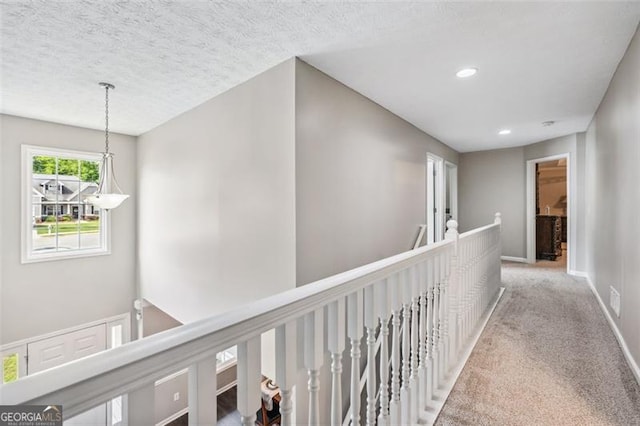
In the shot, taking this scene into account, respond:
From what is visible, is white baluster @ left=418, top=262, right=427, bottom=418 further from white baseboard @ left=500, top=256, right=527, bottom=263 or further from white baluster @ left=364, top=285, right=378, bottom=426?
white baseboard @ left=500, top=256, right=527, bottom=263

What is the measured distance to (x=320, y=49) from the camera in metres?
2.29

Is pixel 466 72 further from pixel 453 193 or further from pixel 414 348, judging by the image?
pixel 453 193

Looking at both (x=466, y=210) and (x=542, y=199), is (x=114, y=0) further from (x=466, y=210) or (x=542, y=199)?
(x=542, y=199)

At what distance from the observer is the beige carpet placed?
5.37 feet

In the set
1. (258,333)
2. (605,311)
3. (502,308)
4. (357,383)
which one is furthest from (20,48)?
(605,311)

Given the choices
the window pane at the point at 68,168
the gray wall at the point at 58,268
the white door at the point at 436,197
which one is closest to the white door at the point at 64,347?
the gray wall at the point at 58,268

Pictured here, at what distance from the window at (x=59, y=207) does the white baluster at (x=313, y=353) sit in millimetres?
4188

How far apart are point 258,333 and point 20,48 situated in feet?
9.76

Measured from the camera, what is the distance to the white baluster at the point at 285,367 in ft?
2.67

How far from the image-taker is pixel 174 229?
12.7ft

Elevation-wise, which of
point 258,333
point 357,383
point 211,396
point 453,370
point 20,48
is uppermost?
point 20,48

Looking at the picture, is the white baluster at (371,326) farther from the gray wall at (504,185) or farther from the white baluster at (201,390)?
the gray wall at (504,185)

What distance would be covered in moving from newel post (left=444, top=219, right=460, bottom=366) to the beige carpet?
6.5 inches

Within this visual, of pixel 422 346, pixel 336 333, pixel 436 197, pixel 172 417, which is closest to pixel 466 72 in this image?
pixel 422 346
